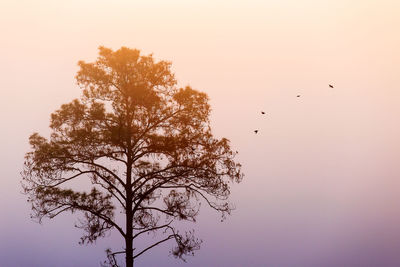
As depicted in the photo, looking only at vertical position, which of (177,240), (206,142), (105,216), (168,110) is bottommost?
(177,240)

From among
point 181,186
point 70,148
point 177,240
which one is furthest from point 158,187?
point 70,148

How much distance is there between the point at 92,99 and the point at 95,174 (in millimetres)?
2824

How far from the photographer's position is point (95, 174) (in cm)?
1959

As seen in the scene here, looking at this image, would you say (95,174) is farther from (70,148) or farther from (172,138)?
(172,138)

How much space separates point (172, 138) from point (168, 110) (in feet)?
3.60

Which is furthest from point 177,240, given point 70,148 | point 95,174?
point 70,148

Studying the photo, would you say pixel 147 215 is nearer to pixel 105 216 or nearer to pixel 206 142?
pixel 105 216

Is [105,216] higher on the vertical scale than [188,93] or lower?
lower

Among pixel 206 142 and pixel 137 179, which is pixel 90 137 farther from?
pixel 206 142

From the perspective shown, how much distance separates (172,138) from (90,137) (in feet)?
9.84

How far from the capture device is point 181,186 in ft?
63.6

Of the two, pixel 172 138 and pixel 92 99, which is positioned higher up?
pixel 92 99

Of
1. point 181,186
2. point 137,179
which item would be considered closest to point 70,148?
point 137,179

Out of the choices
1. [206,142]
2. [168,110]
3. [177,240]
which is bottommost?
[177,240]
